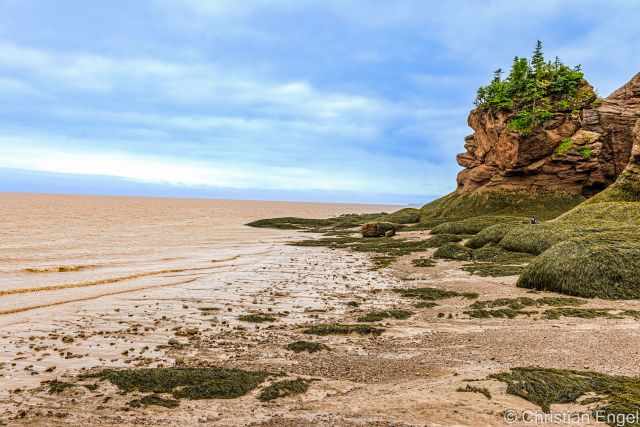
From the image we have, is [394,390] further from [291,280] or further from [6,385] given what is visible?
[291,280]

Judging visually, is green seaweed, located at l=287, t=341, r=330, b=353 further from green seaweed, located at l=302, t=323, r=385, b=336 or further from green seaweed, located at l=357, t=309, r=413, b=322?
green seaweed, located at l=357, t=309, r=413, b=322

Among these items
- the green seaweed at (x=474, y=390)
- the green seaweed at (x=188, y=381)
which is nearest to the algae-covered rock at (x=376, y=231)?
the green seaweed at (x=188, y=381)

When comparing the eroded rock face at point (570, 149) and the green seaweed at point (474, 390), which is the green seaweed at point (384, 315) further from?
the eroded rock face at point (570, 149)

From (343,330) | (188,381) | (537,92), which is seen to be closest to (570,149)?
(537,92)

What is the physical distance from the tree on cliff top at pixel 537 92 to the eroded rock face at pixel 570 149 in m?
0.96

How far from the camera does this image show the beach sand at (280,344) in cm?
538

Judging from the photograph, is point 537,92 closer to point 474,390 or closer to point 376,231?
point 376,231

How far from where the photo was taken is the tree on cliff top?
139 feet

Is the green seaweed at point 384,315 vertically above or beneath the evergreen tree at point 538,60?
beneath

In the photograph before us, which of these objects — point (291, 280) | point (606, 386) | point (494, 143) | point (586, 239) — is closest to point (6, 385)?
point (606, 386)

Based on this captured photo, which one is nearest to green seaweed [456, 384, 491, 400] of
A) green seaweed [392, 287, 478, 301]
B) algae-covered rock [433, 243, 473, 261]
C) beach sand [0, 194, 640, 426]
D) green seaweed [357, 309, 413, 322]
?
beach sand [0, 194, 640, 426]

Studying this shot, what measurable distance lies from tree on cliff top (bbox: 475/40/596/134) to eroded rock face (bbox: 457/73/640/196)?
3.16ft

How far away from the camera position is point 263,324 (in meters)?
10.0

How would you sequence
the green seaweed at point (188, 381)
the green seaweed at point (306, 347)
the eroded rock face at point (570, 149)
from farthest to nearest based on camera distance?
1. the eroded rock face at point (570, 149)
2. the green seaweed at point (306, 347)
3. the green seaweed at point (188, 381)
